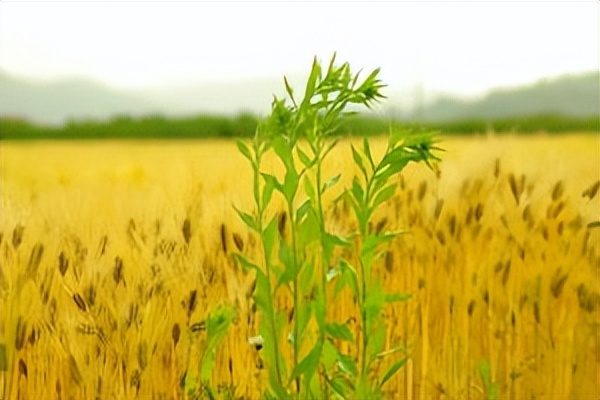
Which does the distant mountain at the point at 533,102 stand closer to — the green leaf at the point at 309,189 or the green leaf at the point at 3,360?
the green leaf at the point at 309,189

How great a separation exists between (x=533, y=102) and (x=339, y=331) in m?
0.35

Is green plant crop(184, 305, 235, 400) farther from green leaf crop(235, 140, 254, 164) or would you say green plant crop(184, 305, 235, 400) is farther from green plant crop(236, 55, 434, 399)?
green leaf crop(235, 140, 254, 164)

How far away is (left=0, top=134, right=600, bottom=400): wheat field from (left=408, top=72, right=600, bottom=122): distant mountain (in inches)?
1.2

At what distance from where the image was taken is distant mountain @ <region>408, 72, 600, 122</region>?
973 millimetres

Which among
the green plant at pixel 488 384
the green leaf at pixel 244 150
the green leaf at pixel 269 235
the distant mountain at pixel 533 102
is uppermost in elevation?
the distant mountain at pixel 533 102

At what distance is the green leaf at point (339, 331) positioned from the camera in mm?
848

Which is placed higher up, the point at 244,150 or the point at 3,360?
the point at 244,150

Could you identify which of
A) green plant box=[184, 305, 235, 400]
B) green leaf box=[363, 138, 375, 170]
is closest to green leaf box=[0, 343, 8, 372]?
green plant box=[184, 305, 235, 400]

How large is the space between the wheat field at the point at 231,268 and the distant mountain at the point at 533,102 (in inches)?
1.2

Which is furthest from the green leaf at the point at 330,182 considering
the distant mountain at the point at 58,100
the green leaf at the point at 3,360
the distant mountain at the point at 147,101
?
the green leaf at the point at 3,360

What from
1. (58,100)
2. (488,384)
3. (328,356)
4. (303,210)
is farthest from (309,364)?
(58,100)

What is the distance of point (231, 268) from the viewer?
0.92m

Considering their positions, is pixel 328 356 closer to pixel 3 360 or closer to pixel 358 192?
pixel 358 192

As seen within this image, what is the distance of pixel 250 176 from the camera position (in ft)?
3.01
